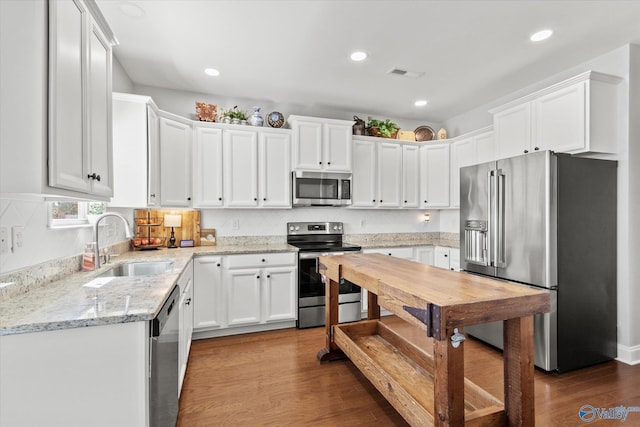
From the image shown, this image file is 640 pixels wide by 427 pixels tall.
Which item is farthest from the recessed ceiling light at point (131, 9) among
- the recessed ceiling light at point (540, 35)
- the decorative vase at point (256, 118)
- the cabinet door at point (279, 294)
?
the recessed ceiling light at point (540, 35)

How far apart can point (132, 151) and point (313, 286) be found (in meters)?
2.30

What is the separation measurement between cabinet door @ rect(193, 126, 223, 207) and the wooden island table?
2092 millimetres

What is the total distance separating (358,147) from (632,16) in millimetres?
2674

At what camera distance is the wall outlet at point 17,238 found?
161 centimetres

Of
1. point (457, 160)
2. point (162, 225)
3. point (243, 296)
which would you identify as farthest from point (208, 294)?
point (457, 160)

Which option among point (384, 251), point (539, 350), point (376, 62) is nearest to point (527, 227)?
point (539, 350)

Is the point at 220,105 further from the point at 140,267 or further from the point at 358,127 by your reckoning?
the point at 140,267

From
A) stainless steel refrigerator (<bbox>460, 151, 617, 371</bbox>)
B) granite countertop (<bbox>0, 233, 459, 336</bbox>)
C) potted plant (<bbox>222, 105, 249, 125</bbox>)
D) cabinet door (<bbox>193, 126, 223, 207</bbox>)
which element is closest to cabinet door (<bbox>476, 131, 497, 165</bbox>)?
stainless steel refrigerator (<bbox>460, 151, 617, 371</bbox>)

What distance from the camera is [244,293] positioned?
3488 millimetres

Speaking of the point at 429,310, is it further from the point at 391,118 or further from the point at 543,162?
the point at 391,118

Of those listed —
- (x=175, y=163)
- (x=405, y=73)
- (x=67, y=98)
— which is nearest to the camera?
(x=67, y=98)

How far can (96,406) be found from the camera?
127 cm

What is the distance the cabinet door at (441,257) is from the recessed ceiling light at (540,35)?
244cm

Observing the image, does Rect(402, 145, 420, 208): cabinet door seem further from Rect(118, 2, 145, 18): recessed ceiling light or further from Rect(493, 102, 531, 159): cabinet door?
Rect(118, 2, 145, 18): recessed ceiling light
